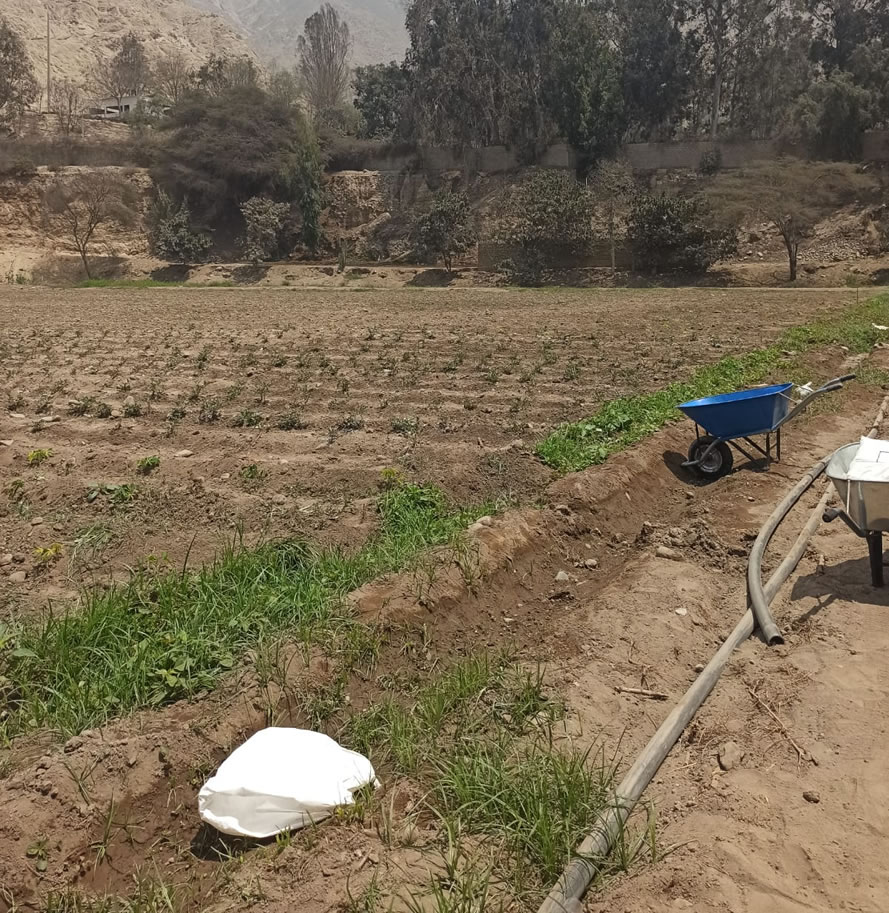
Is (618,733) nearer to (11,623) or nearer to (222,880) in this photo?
(222,880)

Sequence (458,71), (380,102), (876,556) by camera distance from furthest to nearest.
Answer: (380,102) → (458,71) → (876,556)

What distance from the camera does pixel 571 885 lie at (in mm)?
2877

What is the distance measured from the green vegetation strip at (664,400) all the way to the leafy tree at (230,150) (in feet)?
122

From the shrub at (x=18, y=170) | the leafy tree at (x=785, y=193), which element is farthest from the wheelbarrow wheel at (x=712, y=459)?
the shrub at (x=18, y=170)

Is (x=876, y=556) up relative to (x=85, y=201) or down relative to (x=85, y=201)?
down

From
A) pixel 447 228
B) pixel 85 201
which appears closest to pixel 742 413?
pixel 447 228

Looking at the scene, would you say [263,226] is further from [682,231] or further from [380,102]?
[682,231]

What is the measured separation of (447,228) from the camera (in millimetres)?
39406

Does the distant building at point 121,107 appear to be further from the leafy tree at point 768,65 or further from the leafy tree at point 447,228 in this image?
the leafy tree at point 768,65

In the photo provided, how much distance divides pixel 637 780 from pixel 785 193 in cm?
3395

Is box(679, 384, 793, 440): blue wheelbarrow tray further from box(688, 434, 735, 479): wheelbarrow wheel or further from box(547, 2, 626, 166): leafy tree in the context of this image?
box(547, 2, 626, 166): leafy tree

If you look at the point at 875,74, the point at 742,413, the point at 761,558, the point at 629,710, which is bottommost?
the point at 629,710

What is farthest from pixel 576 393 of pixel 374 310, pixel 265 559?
pixel 374 310

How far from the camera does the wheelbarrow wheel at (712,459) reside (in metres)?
7.75
